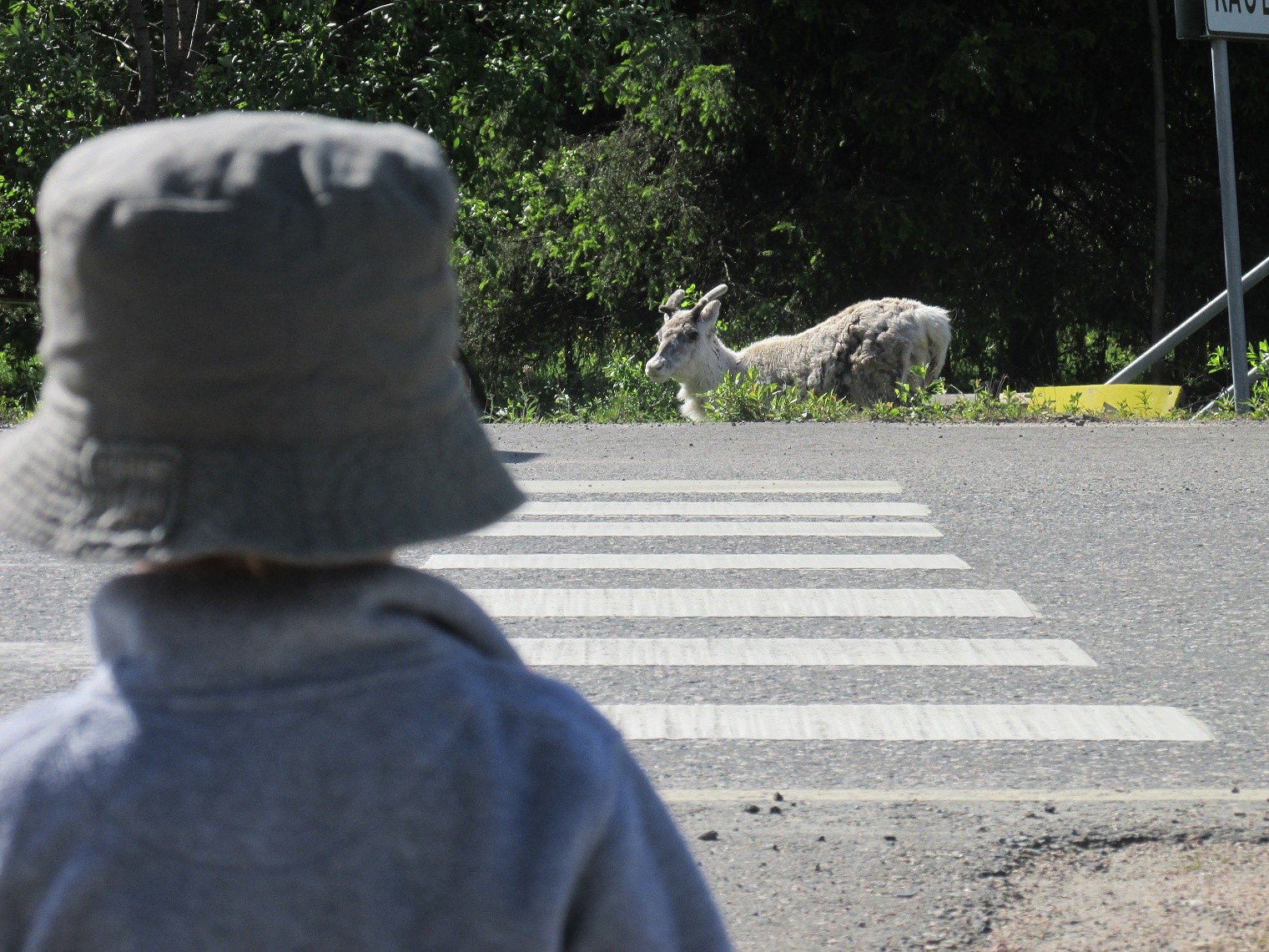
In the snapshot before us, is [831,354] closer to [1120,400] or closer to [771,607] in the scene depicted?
[1120,400]

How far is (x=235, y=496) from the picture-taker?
4.03 feet

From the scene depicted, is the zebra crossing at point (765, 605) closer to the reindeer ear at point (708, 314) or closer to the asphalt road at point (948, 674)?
the asphalt road at point (948, 674)

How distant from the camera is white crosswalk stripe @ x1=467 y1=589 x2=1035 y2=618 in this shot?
637 cm

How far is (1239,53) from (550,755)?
20217 millimetres

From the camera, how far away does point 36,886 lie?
128cm

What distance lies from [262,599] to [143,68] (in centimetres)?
1528

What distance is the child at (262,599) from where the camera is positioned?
1.23 meters

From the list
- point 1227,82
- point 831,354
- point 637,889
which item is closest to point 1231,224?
→ point 1227,82

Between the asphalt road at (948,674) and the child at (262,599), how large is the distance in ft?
7.44

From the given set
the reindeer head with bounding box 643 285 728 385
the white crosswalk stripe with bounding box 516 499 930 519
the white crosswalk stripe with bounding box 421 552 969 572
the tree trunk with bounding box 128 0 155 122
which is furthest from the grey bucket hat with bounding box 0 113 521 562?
the tree trunk with bounding box 128 0 155 122

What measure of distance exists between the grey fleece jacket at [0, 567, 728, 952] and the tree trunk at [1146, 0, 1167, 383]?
19571mm

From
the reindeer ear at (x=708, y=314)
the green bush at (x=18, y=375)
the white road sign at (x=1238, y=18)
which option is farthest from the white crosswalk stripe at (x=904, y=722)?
the green bush at (x=18, y=375)

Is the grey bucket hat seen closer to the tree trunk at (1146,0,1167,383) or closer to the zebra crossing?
the zebra crossing

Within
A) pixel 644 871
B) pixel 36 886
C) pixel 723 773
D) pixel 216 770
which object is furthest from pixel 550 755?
pixel 723 773
